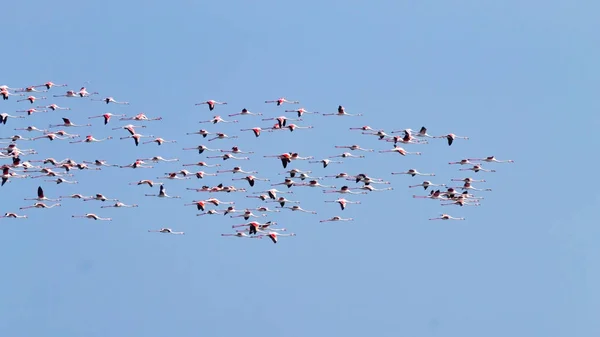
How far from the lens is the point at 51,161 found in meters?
74.1

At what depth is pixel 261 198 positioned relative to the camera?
Result: 75188mm

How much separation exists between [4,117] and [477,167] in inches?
1118

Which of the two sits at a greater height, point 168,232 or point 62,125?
point 62,125

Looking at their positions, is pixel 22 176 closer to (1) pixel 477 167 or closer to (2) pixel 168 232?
(2) pixel 168 232

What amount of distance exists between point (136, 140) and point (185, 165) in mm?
3491

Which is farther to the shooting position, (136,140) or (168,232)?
(136,140)

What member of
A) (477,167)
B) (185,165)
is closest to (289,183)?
(185,165)

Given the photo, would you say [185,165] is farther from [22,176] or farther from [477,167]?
[477,167]

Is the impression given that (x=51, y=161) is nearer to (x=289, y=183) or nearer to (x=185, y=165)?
(x=185, y=165)

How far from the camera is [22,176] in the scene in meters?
73.2

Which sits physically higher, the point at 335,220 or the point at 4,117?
the point at 4,117

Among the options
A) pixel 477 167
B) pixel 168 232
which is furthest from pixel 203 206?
pixel 477 167

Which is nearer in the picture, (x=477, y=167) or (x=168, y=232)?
(x=168, y=232)

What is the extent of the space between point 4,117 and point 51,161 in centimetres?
393
